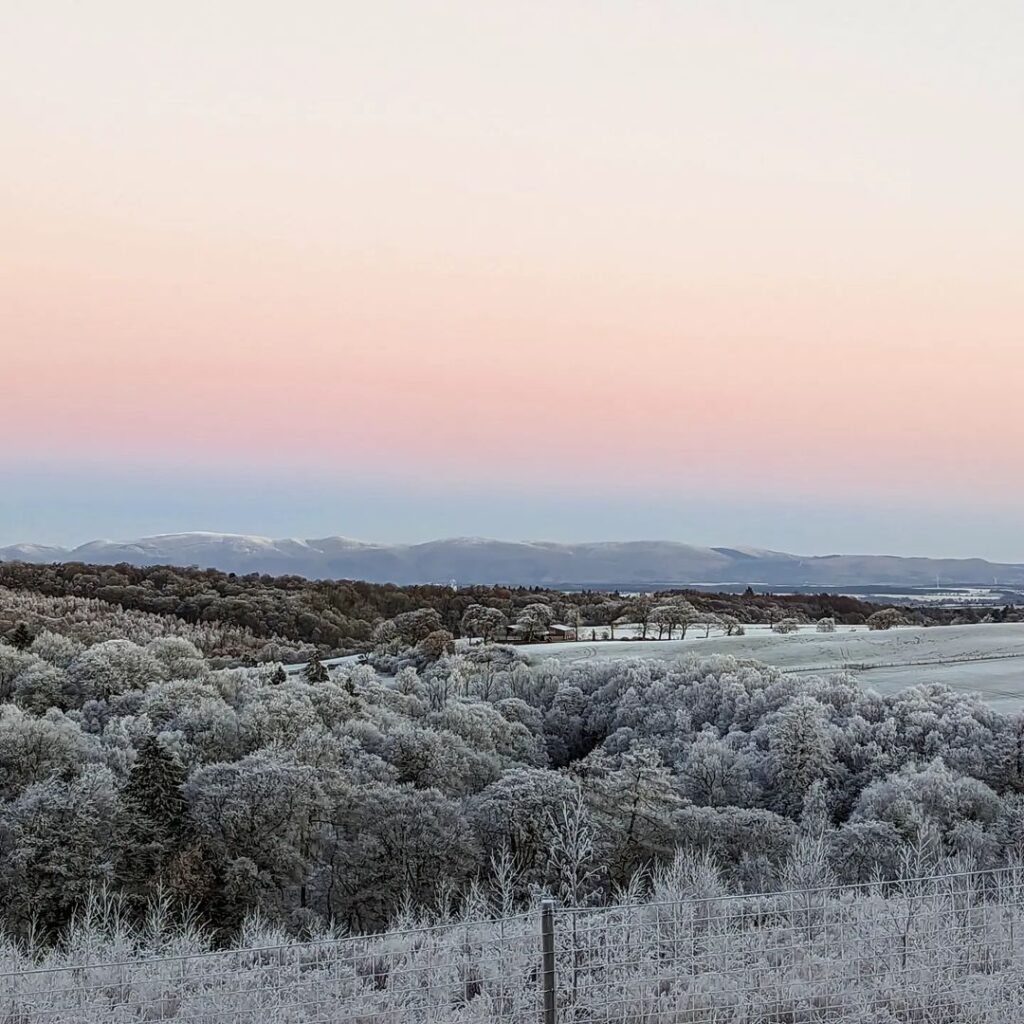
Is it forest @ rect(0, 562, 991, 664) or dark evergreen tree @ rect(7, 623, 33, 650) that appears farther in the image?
forest @ rect(0, 562, 991, 664)

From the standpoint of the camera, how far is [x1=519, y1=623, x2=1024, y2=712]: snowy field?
5600 cm

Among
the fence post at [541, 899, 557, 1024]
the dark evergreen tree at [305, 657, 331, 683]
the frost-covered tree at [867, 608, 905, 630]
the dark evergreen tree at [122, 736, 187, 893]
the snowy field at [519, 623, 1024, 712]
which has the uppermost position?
the fence post at [541, 899, 557, 1024]

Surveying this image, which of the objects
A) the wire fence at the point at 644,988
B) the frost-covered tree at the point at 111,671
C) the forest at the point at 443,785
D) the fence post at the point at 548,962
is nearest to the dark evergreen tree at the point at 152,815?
the forest at the point at 443,785

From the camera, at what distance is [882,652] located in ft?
213

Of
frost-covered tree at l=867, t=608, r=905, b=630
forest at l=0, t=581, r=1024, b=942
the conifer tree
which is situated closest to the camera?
forest at l=0, t=581, r=1024, b=942

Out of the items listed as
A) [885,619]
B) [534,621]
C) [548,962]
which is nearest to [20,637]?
[534,621]

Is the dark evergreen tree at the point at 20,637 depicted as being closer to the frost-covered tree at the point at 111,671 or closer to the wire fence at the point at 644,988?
the frost-covered tree at the point at 111,671

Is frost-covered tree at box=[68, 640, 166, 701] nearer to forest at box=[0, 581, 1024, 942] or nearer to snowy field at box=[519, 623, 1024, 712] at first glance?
forest at box=[0, 581, 1024, 942]

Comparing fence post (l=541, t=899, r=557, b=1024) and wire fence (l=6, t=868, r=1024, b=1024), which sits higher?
fence post (l=541, t=899, r=557, b=1024)

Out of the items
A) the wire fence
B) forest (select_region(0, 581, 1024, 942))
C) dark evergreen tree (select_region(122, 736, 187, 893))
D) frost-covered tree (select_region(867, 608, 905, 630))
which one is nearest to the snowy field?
frost-covered tree (select_region(867, 608, 905, 630))

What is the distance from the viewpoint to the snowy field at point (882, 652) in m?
56.0

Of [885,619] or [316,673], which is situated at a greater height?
[885,619]

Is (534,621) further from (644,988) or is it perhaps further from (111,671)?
(644,988)

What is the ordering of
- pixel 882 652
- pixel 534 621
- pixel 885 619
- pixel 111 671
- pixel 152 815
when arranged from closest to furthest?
1. pixel 152 815
2. pixel 111 671
3. pixel 882 652
4. pixel 534 621
5. pixel 885 619
